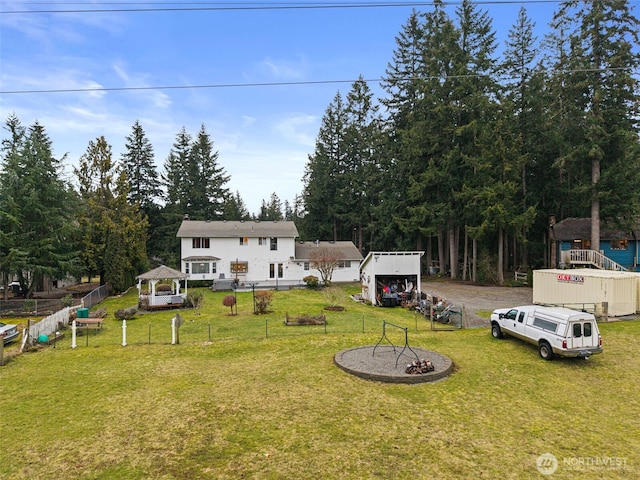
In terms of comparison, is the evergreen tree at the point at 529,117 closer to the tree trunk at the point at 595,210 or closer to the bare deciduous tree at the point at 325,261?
the tree trunk at the point at 595,210

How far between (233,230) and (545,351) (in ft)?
98.2

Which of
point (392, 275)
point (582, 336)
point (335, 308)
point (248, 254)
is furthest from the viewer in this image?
point (248, 254)

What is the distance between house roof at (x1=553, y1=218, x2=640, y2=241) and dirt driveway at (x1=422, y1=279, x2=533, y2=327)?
23.5 feet

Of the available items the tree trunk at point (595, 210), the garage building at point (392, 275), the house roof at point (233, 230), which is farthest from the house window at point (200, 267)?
the tree trunk at point (595, 210)

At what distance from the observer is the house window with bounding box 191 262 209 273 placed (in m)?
34.7

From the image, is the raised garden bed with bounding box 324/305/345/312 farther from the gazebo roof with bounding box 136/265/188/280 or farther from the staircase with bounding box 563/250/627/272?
the staircase with bounding box 563/250/627/272

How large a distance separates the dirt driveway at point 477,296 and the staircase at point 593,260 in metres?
4.11

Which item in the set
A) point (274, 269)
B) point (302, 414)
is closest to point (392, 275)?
point (302, 414)

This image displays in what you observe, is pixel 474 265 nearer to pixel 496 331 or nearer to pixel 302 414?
pixel 496 331

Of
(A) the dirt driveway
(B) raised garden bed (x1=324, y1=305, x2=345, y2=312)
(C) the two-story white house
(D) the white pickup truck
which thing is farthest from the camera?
(C) the two-story white house

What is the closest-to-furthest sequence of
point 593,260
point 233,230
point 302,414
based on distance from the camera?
point 302,414 < point 593,260 < point 233,230

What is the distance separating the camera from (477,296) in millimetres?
26047

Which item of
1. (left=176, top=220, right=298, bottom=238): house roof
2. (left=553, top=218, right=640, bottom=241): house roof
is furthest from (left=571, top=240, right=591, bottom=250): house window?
(left=176, top=220, right=298, bottom=238): house roof

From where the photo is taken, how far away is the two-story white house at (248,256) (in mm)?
34969
